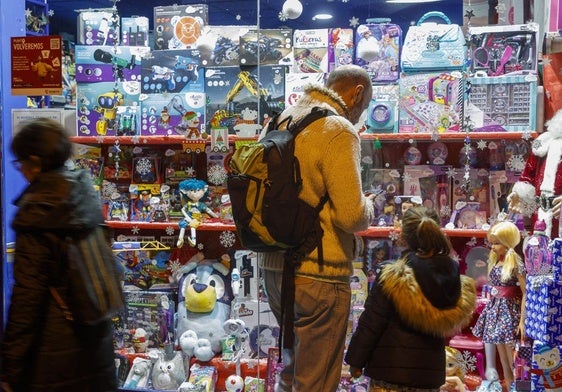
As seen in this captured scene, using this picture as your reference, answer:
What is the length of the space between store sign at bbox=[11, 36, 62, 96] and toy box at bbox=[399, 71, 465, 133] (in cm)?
191

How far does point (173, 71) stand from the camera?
14.5 feet

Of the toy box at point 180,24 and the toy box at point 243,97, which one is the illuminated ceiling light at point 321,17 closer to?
the toy box at point 243,97

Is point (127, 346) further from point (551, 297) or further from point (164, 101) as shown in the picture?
point (551, 297)

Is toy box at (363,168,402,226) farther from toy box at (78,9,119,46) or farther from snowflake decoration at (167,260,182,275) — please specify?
toy box at (78,9,119,46)

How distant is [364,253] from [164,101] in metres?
1.54

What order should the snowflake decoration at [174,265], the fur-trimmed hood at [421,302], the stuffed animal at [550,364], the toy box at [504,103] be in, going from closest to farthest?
the fur-trimmed hood at [421,302] → the stuffed animal at [550,364] → the toy box at [504,103] → the snowflake decoration at [174,265]

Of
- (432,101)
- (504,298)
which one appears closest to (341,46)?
(432,101)

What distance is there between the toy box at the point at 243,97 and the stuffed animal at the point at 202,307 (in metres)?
0.91

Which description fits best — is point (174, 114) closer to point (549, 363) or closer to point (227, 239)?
point (227, 239)

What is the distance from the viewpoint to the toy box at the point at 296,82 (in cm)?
424

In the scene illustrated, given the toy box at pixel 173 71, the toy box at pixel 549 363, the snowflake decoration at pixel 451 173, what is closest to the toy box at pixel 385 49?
the snowflake decoration at pixel 451 173

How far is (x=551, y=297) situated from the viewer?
9.75 ft

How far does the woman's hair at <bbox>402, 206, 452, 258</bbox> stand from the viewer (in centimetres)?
285

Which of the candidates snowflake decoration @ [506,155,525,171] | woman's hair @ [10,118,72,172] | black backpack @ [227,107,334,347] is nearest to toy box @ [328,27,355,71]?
snowflake decoration @ [506,155,525,171]
